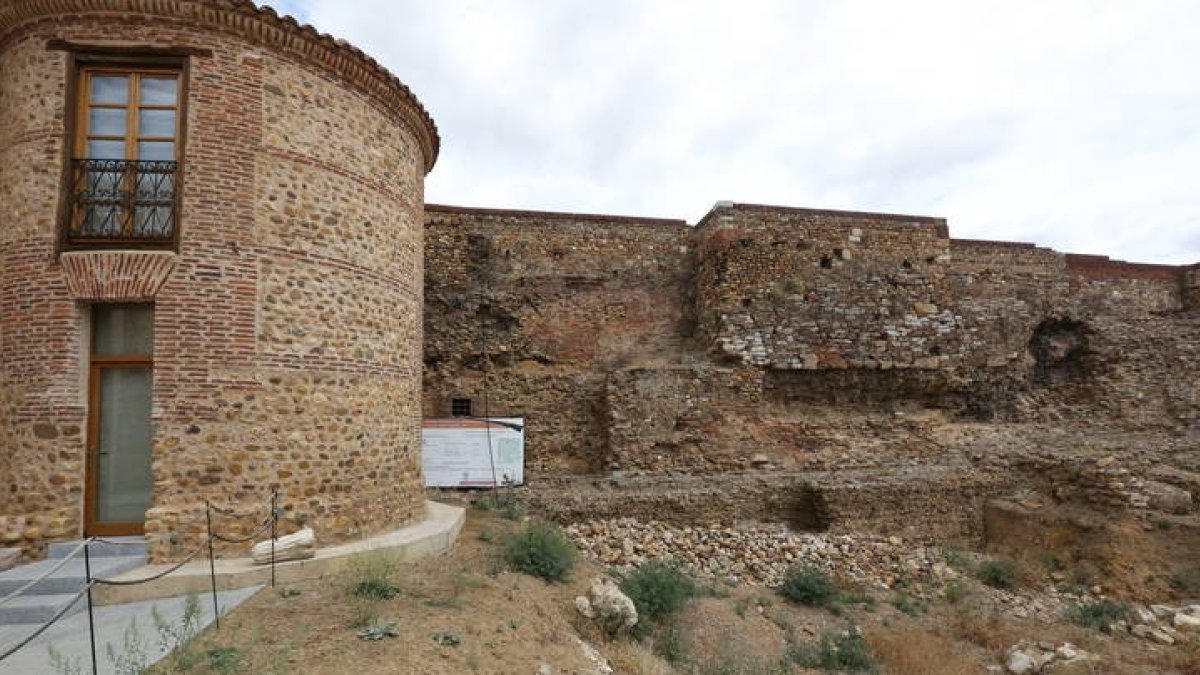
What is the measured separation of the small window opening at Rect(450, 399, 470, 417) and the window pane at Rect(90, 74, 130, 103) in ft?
28.8

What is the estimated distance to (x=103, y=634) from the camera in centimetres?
489

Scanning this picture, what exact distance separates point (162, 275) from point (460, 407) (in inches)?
325

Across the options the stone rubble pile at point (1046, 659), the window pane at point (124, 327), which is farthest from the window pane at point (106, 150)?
the stone rubble pile at point (1046, 659)

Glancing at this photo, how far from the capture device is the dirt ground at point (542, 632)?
476 cm

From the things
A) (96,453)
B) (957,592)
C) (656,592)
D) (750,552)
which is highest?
(96,453)

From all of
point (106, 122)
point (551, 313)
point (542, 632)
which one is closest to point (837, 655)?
point (542, 632)

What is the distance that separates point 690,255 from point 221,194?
1192 cm

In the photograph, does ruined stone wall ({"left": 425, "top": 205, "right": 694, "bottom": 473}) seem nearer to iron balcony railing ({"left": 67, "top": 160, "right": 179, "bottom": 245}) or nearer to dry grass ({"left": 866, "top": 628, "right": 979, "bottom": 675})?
dry grass ({"left": 866, "top": 628, "right": 979, "bottom": 675})

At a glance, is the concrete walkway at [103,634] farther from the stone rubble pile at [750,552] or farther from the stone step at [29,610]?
the stone rubble pile at [750,552]

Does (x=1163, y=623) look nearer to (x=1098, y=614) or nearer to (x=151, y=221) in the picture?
(x=1098, y=614)

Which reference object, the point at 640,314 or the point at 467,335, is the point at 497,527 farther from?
the point at 640,314

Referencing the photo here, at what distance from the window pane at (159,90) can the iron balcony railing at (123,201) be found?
0.74 metres

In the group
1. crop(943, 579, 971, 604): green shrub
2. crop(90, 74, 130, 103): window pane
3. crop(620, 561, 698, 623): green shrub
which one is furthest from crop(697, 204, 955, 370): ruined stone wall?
crop(90, 74, 130, 103): window pane

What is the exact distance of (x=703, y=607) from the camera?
9.30m
